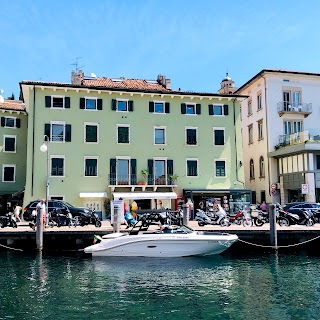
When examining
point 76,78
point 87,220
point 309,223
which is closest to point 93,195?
point 87,220

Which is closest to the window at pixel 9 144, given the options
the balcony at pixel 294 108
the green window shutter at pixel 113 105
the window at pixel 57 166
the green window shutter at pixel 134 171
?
the window at pixel 57 166

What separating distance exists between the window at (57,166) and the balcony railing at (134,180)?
14.9ft

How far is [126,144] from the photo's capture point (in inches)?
1548

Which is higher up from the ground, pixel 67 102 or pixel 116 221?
pixel 67 102

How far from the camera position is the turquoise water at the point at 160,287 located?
12.5 m

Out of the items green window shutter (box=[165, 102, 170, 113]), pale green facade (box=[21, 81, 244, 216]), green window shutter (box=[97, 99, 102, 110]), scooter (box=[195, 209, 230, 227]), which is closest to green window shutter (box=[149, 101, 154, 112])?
pale green facade (box=[21, 81, 244, 216])

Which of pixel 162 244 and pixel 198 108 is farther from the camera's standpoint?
pixel 198 108

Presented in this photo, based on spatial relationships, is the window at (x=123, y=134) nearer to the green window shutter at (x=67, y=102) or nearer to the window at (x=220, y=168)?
the green window shutter at (x=67, y=102)

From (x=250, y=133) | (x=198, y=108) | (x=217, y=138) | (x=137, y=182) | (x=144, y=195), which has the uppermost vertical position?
(x=198, y=108)

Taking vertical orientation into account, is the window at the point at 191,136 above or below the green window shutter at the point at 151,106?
→ below

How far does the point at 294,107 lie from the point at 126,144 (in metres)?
18.5

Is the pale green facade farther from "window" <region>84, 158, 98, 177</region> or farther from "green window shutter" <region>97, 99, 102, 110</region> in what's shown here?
"window" <region>84, 158, 98, 177</region>

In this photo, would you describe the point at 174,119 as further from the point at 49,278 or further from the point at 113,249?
the point at 49,278

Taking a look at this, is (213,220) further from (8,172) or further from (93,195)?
(8,172)
